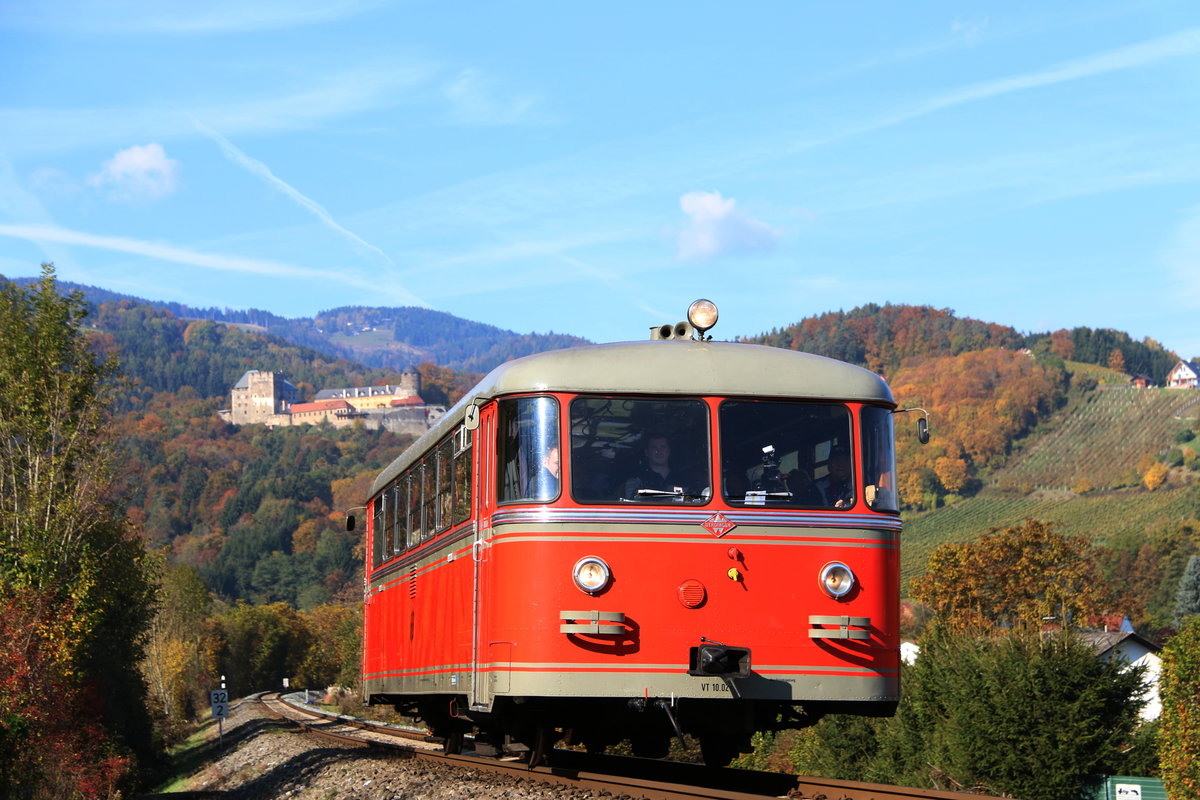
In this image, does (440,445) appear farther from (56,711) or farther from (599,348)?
(56,711)

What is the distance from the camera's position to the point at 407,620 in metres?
15.9

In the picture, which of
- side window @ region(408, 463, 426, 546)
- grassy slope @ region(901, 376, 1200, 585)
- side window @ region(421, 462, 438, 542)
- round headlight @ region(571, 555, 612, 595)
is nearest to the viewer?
round headlight @ region(571, 555, 612, 595)

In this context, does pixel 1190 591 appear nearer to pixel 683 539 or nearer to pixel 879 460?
pixel 879 460

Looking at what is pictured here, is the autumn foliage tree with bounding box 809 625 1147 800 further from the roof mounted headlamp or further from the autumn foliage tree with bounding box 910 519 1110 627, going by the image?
the autumn foliage tree with bounding box 910 519 1110 627

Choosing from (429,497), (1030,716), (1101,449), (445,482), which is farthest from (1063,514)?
(445,482)

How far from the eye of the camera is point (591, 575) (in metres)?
10.8

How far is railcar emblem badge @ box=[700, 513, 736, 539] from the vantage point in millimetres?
10992

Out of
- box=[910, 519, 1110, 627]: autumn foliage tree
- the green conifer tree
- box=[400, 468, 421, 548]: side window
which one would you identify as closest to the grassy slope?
the green conifer tree

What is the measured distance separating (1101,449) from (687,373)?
191 metres

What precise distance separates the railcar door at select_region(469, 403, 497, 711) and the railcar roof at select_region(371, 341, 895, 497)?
0.32 metres

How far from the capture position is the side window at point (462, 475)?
41.0 feet

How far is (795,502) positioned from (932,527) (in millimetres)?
145434

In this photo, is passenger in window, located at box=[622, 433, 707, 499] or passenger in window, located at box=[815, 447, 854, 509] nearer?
passenger in window, located at box=[622, 433, 707, 499]

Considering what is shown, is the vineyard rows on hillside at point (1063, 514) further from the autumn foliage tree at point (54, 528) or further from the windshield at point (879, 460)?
the windshield at point (879, 460)
